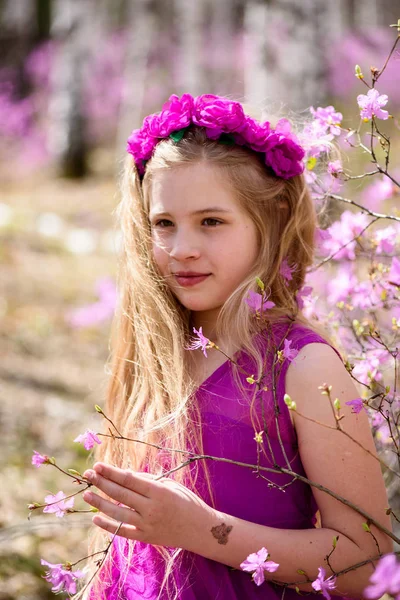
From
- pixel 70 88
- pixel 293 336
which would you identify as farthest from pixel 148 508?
pixel 70 88

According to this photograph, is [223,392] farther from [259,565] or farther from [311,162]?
[311,162]

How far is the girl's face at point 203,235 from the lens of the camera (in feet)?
5.96

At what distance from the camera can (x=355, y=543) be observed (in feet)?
5.21

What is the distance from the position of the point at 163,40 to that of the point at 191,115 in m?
21.2

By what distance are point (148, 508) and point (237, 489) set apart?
0.38m

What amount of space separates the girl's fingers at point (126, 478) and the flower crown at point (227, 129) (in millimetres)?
920

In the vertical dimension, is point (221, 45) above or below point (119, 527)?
above

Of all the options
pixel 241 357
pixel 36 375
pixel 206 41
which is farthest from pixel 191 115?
pixel 206 41

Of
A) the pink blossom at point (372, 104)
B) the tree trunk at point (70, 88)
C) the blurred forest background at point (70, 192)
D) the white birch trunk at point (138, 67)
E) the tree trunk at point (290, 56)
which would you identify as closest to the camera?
the pink blossom at point (372, 104)

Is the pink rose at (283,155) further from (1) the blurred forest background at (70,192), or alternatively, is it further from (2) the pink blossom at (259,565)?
(2) the pink blossom at (259,565)

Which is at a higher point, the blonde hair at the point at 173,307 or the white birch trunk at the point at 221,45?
the white birch trunk at the point at 221,45

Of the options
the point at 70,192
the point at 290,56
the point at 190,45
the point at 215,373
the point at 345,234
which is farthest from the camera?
the point at 190,45

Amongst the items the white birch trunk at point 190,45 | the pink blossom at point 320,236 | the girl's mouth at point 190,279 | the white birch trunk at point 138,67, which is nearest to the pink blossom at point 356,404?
the girl's mouth at point 190,279

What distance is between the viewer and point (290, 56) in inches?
174
